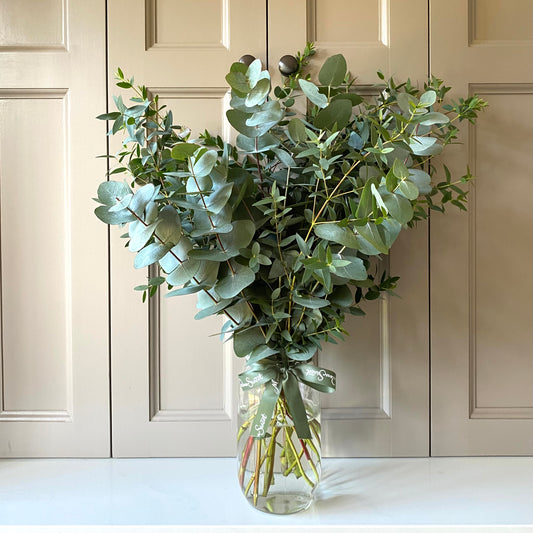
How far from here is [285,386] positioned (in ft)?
2.66

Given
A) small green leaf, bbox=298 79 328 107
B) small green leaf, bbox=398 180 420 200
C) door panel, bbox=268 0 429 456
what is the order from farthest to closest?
1. door panel, bbox=268 0 429 456
2. small green leaf, bbox=298 79 328 107
3. small green leaf, bbox=398 180 420 200

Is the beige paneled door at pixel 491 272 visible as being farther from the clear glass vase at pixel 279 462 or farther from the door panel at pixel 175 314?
the door panel at pixel 175 314

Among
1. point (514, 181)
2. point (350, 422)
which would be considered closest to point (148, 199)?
point (350, 422)

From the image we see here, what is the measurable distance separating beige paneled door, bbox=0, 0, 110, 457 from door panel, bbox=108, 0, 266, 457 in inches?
1.5

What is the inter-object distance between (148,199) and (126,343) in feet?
1.45

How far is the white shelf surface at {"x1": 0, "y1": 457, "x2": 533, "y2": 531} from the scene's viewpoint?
0.81 meters

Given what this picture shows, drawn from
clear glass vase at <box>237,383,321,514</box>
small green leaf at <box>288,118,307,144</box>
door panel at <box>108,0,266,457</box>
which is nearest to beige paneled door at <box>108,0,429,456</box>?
door panel at <box>108,0,266,457</box>

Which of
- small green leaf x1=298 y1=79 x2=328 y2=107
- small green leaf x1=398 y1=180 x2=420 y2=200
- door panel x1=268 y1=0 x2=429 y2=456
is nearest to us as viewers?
small green leaf x1=398 y1=180 x2=420 y2=200

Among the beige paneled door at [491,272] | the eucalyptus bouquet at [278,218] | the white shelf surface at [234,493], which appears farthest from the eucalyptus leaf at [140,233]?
the beige paneled door at [491,272]

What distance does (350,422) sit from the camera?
1.04 m

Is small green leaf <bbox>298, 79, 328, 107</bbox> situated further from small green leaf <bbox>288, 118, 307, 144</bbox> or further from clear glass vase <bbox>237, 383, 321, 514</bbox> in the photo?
clear glass vase <bbox>237, 383, 321, 514</bbox>

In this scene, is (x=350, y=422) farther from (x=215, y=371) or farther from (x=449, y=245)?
(x=449, y=245)

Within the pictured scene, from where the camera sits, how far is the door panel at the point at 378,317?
1.01 m

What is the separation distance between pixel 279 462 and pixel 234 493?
115 mm
